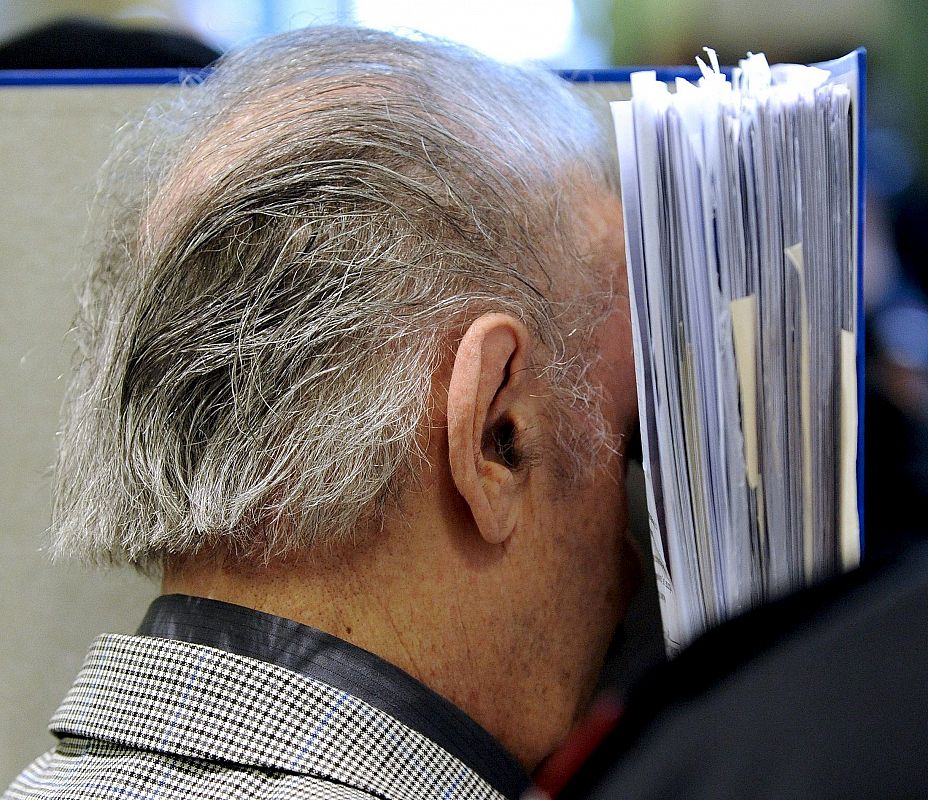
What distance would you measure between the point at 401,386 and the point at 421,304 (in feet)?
0.21

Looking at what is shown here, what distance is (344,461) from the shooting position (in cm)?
69

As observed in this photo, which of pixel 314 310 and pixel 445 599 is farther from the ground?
pixel 314 310

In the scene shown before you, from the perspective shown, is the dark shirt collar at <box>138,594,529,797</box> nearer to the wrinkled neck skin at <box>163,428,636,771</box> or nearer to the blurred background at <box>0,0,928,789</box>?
the wrinkled neck skin at <box>163,428,636,771</box>

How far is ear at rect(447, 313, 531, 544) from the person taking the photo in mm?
690

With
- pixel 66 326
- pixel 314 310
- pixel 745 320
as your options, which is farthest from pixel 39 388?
pixel 745 320

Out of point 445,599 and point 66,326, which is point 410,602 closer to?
point 445,599

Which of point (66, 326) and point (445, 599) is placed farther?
point (66, 326)

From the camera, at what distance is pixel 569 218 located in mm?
790

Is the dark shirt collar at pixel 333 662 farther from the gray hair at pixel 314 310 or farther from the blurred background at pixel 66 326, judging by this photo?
the blurred background at pixel 66 326

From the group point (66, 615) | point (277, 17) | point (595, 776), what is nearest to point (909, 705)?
point (595, 776)

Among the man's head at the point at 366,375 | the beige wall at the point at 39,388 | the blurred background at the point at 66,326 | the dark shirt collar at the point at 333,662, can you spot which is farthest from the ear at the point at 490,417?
the beige wall at the point at 39,388

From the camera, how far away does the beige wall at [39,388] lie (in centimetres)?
96

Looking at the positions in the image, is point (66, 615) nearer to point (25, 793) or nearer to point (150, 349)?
point (25, 793)

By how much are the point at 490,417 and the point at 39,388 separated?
1.77ft
